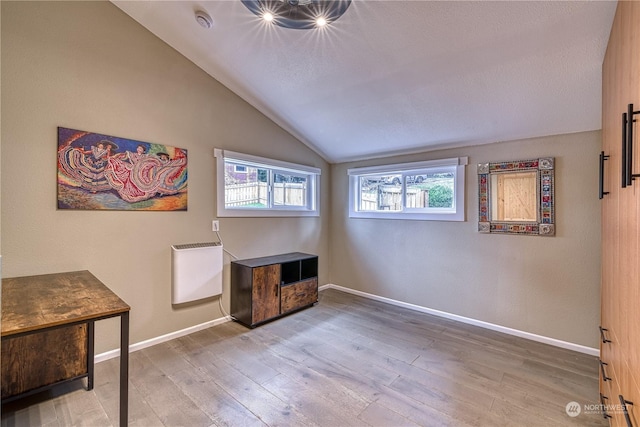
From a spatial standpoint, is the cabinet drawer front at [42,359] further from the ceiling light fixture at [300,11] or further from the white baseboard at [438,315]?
the ceiling light fixture at [300,11]

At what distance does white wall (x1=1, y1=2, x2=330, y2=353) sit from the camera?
1996mm

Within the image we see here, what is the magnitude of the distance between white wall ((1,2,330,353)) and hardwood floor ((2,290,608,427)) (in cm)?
54

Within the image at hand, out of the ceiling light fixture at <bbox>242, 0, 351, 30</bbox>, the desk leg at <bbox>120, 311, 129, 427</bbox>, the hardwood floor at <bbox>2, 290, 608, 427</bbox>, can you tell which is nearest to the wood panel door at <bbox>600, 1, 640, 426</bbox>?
the hardwood floor at <bbox>2, 290, 608, 427</bbox>

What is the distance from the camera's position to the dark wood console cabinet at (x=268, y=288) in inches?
119

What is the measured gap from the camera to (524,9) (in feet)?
5.62

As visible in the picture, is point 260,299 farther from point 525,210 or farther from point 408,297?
point 525,210

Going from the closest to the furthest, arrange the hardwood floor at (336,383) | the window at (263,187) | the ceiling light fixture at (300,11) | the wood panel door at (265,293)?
the hardwood floor at (336,383) → the ceiling light fixture at (300,11) → the wood panel door at (265,293) → the window at (263,187)

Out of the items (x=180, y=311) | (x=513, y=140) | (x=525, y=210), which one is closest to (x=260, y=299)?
(x=180, y=311)

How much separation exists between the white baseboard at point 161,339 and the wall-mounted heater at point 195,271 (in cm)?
31

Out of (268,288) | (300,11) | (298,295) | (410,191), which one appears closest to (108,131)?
(300,11)

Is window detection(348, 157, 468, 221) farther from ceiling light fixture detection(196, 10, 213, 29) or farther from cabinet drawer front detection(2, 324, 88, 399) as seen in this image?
cabinet drawer front detection(2, 324, 88, 399)

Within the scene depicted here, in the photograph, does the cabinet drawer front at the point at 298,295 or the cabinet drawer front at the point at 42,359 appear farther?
the cabinet drawer front at the point at 298,295

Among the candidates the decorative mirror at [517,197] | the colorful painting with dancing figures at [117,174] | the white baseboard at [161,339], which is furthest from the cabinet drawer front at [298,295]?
the decorative mirror at [517,197]

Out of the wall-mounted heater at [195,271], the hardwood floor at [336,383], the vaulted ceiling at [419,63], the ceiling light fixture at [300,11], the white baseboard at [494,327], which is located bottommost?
the hardwood floor at [336,383]
